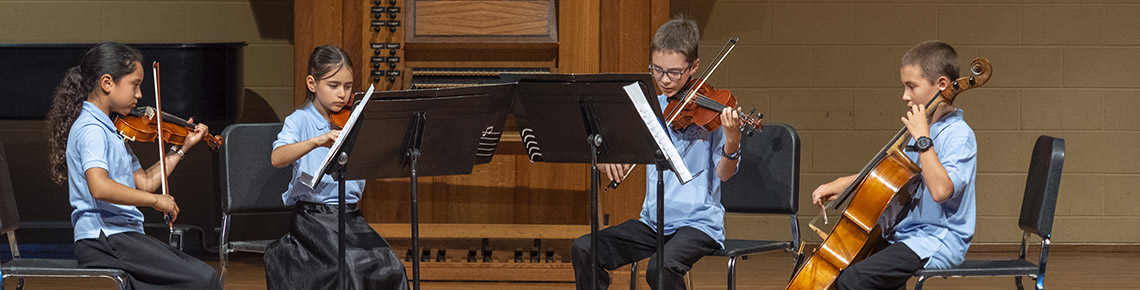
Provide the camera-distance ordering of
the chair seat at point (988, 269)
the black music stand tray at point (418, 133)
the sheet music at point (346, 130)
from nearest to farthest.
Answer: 1. the sheet music at point (346, 130)
2. the black music stand tray at point (418, 133)
3. the chair seat at point (988, 269)

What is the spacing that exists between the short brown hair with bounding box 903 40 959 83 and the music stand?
687mm

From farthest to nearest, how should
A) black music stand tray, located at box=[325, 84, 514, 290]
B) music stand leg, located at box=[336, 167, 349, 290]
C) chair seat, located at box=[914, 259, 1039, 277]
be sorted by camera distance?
1. chair seat, located at box=[914, 259, 1039, 277]
2. music stand leg, located at box=[336, 167, 349, 290]
3. black music stand tray, located at box=[325, 84, 514, 290]

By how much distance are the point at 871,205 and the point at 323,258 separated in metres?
1.34

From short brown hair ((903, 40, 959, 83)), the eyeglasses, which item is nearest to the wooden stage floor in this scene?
the eyeglasses

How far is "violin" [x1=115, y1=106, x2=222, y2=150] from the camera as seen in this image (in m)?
2.74

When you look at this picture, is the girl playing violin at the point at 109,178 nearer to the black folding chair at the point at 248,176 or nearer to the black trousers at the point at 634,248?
the black folding chair at the point at 248,176

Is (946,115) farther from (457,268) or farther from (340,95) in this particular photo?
(457,268)

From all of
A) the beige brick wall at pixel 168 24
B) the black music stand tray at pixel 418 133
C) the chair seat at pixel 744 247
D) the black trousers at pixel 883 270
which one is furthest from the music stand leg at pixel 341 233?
the beige brick wall at pixel 168 24

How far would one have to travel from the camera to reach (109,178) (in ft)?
8.52

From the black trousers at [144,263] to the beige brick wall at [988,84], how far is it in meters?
2.92

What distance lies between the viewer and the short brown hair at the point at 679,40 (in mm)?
2691

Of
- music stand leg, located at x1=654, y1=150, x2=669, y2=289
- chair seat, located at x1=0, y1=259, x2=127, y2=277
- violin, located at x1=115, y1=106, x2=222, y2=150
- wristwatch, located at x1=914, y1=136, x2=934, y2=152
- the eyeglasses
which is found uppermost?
the eyeglasses

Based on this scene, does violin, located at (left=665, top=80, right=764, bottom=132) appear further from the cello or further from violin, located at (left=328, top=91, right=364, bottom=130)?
violin, located at (left=328, top=91, right=364, bottom=130)

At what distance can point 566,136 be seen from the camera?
2486mm
